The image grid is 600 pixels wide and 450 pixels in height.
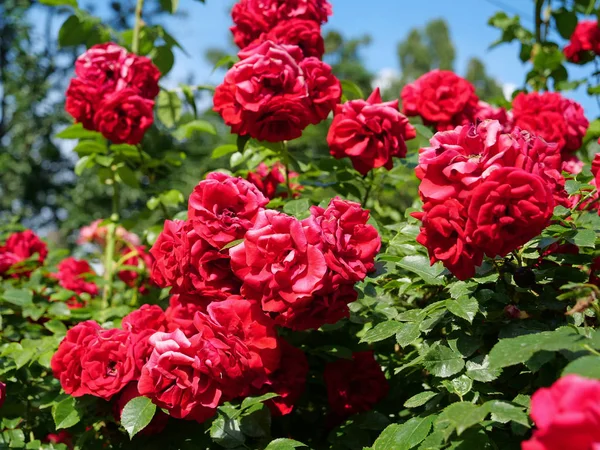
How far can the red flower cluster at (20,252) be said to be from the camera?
230 centimetres

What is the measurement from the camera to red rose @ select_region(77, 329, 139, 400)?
1.36 meters

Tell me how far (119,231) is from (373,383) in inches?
52.8

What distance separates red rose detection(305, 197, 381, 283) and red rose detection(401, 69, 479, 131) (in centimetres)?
95

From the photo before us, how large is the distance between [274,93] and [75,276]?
136 cm

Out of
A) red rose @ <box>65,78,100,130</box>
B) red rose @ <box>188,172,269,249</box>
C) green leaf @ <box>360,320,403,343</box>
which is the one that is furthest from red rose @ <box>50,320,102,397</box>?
red rose @ <box>65,78,100,130</box>

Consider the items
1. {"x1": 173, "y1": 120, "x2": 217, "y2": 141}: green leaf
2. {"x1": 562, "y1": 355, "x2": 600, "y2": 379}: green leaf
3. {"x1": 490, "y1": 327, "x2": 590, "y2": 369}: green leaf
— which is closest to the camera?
{"x1": 562, "y1": 355, "x2": 600, "y2": 379}: green leaf

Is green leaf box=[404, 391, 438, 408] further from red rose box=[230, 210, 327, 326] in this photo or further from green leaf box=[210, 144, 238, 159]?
green leaf box=[210, 144, 238, 159]

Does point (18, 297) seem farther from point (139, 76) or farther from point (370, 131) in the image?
point (370, 131)

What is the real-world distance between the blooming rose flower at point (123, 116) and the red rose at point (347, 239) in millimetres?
911

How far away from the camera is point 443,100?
82.4 inches

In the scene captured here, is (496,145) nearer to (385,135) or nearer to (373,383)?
(385,135)

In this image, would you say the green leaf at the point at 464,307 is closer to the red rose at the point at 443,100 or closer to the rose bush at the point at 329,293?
the rose bush at the point at 329,293

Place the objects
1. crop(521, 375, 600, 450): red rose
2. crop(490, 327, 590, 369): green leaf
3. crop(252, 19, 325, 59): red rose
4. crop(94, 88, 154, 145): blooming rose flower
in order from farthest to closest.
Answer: crop(94, 88, 154, 145): blooming rose flower → crop(252, 19, 325, 59): red rose → crop(490, 327, 590, 369): green leaf → crop(521, 375, 600, 450): red rose

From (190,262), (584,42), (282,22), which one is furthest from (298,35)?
(584,42)
